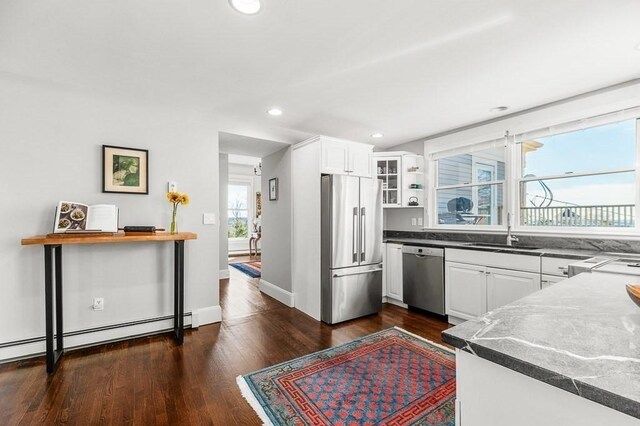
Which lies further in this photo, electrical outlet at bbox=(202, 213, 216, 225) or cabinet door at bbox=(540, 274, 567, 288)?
electrical outlet at bbox=(202, 213, 216, 225)

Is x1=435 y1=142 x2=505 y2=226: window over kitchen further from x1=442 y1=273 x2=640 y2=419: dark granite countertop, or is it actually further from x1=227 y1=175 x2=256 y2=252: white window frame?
x1=227 y1=175 x2=256 y2=252: white window frame

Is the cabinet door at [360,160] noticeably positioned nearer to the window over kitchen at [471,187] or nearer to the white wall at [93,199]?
the window over kitchen at [471,187]

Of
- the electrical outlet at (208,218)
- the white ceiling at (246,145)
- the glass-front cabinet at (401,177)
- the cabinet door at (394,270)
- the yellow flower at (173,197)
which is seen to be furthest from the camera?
the glass-front cabinet at (401,177)

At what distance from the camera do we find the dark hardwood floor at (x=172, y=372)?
186cm

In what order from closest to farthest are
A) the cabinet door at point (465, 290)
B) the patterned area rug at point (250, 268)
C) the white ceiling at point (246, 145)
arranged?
1. the cabinet door at point (465, 290)
2. the white ceiling at point (246, 145)
3. the patterned area rug at point (250, 268)

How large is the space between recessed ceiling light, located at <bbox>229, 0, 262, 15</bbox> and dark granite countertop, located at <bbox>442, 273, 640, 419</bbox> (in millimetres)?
1917

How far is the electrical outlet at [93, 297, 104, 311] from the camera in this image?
2.84 meters

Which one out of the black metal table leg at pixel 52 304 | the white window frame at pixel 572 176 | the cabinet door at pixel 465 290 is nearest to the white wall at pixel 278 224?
the cabinet door at pixel 465 290

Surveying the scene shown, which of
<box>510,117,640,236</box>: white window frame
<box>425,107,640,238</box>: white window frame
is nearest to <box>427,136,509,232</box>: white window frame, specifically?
<box>425,107,640,238</box>: white window frame

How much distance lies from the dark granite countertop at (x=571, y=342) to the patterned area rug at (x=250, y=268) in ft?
17.4

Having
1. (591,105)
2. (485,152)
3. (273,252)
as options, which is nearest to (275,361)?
(273,252)

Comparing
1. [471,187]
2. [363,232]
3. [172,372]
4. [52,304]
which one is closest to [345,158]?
[363,232]

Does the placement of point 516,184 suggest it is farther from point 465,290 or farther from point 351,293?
point 351,293

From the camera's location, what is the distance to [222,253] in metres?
5.81
